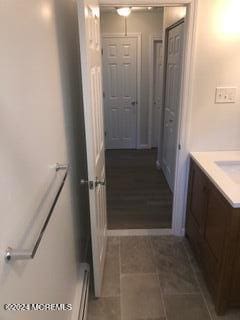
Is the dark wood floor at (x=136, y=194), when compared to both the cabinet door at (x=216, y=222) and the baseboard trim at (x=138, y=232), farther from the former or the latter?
the cabinet door at (x=216, y=222)

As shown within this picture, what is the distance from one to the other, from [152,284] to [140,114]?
141 inches

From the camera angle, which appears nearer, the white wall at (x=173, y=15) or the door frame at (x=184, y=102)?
the door frame at (x=184, y=102)

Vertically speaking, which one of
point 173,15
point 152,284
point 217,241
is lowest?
point 152,284

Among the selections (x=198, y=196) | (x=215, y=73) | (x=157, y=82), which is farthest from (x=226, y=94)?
(x=157, y=82)

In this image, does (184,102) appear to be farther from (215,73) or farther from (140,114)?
(140,114)

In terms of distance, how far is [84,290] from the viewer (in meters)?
1.85

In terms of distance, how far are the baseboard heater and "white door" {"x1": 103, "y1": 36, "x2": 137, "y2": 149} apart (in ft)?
11.3

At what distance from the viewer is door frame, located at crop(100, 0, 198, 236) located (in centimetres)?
193

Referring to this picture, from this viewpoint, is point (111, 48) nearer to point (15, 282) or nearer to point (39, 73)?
point (39, 73)

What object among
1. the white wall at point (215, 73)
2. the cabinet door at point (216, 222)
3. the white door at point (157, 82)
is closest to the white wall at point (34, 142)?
the cabinet door at point (216, 222)

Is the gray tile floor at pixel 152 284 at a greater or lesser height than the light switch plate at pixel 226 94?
lesser

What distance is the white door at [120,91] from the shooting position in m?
4.64

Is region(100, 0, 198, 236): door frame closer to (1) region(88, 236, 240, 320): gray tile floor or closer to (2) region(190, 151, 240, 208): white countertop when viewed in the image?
(2) region(190, 151, 240, 208): white countertop

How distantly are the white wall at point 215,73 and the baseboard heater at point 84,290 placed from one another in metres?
1.35
